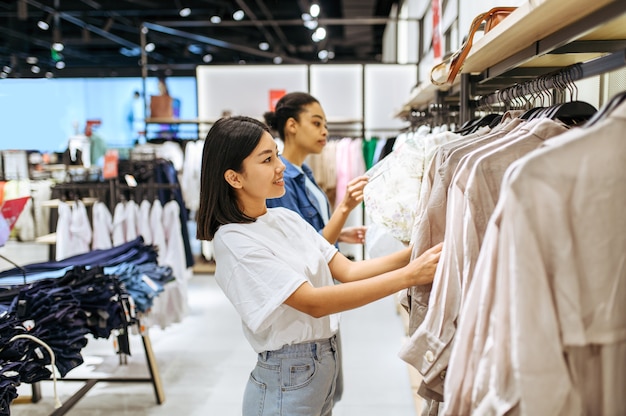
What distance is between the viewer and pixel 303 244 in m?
1.81

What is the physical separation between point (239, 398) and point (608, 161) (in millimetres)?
3124

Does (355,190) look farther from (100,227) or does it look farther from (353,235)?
(100,227)

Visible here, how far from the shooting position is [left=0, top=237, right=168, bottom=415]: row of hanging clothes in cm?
209

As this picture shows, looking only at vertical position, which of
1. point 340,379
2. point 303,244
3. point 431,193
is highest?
point 431,193

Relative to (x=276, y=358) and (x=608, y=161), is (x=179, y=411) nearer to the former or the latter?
(x=276, y=358)

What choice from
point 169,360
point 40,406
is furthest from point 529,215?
point 169,360

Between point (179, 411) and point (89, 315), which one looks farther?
point (179, 411)

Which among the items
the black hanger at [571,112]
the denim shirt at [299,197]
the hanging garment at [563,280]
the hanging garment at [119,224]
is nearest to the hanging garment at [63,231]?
the hanging garment at [119,224]

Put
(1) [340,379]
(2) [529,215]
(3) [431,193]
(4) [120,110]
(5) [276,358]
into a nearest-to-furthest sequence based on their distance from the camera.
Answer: (2) [529,215], (3) [431,193], (5) [276,358], (1) [340,379], (4) [120,110]

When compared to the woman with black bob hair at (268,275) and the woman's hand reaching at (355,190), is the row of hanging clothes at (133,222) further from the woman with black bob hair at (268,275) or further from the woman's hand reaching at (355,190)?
the woman with black bob hair at (268,275)

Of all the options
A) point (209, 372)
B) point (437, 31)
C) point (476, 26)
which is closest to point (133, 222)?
point (209, 372)

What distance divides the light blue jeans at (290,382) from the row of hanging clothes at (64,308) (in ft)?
2.92

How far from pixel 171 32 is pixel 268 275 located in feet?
38.3

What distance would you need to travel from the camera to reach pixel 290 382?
65.1 inches
